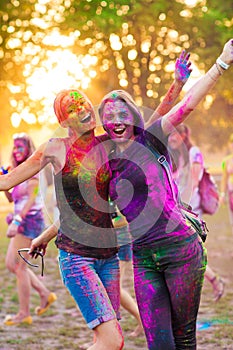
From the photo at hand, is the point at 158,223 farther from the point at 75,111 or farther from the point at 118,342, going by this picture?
A: the point at 75,111

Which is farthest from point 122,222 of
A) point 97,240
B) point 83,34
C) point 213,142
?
point 213,142

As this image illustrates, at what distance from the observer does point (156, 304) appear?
3543 mm

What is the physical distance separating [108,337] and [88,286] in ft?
1.01

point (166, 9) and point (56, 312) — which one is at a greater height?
point (166, 9)

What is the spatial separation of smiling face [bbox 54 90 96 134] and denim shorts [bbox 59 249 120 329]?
2.46 feet

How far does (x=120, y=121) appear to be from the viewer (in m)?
3.57

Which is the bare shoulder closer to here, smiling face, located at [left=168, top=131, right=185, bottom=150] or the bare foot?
the bare foot

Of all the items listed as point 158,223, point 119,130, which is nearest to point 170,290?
point 158,223

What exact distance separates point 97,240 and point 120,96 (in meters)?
0.85

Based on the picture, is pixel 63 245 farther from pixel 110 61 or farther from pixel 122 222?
pixel 110 61

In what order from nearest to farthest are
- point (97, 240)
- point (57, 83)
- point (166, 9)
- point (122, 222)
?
point (97, 240), point (122, 222), point (166, 9), point (57, 83)

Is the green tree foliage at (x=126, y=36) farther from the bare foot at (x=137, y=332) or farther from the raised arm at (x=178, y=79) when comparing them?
the raised arm at (x=178, y=79)

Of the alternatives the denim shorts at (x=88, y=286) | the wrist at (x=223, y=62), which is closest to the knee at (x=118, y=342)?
the denim shorts at (x=88, y=286)

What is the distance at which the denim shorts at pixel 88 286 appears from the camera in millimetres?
3666
